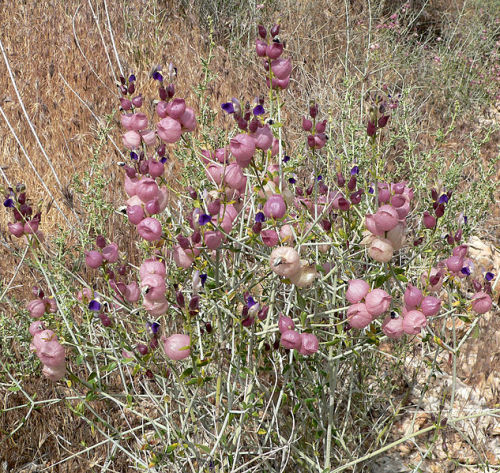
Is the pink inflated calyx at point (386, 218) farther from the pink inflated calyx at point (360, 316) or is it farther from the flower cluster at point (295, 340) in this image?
the flower cluster at point (295, 340)

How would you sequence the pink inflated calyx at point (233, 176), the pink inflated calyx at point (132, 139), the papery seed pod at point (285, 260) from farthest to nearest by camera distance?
1. the pink inflated calyx at point (132, 139)
2. the pink inflated calyx at point (233, 176)
3. the papery seed pod at point (285, 260)

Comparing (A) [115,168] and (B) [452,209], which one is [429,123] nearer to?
(B) [452,209]

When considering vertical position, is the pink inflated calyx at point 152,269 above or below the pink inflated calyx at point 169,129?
below

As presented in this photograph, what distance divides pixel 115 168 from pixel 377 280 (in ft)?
5.88

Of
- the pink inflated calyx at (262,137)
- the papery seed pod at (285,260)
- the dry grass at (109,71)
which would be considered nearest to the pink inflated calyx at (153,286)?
the papery seed pod at (285,260)

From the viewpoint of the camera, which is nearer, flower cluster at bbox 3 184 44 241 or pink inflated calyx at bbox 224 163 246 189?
pink inflated calyx at bbox 224 163 246 189

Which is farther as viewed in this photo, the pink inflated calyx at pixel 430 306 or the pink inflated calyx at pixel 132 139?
the pink inflated calyx at pixel 132 139

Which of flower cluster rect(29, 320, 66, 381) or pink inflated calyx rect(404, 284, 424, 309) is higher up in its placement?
pink inflated calyx rect(404, 284, 424, 309)

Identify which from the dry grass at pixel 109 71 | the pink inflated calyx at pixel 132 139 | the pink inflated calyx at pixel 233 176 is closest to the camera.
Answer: the pink inflated calyx at pixel 233 176

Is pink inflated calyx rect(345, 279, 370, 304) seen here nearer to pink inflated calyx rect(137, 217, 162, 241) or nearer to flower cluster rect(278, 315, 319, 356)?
flower cluster rect(278, 315, 319, 356)

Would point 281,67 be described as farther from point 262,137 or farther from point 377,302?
point 377,302

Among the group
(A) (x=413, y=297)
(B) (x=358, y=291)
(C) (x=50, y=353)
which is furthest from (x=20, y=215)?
(A) (x=413, y=297)

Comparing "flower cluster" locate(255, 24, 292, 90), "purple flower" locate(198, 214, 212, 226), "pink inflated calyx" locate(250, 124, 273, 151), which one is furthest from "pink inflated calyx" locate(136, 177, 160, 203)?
"flower cluster" locate(255, 24, 292, 90)

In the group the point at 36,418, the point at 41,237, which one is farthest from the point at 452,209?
the point at 36,418
